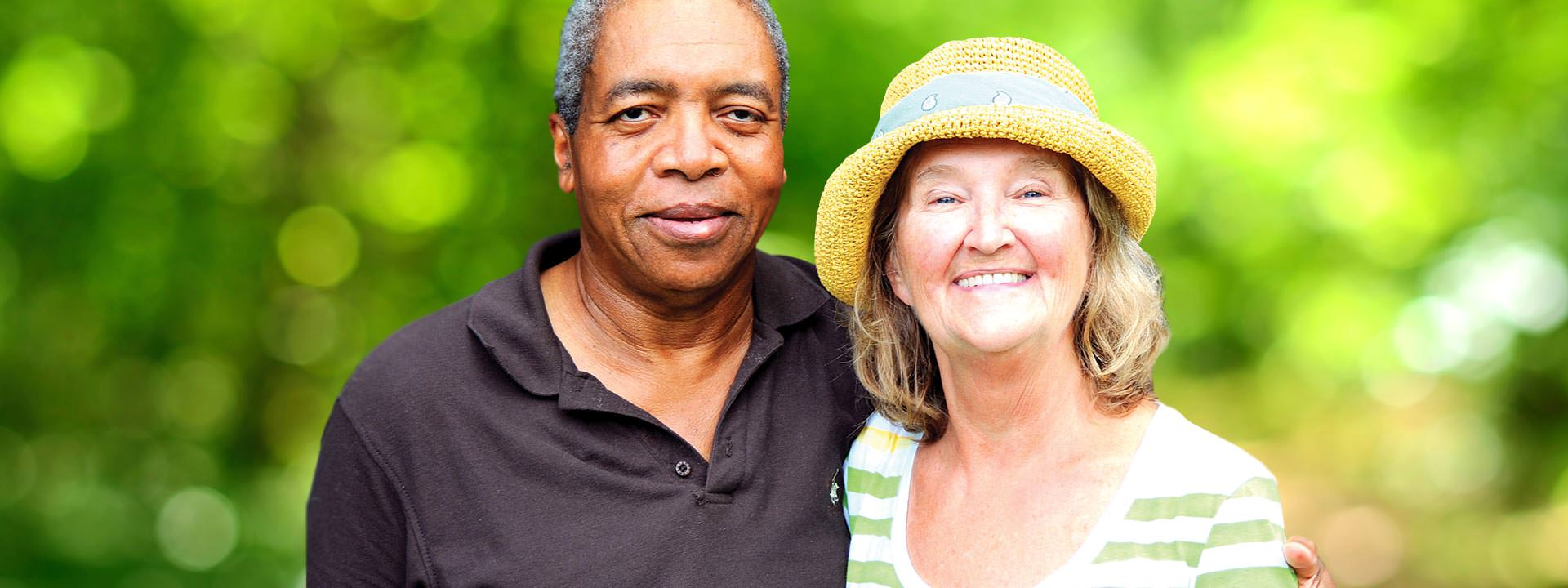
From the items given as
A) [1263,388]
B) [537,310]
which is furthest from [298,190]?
[1263,388]

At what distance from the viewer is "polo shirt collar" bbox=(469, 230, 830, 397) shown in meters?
2.17

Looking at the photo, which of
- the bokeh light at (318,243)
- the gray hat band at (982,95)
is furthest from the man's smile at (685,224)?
the bokeh light at (318,243)

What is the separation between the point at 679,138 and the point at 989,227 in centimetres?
58

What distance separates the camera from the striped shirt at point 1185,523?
1.76 m

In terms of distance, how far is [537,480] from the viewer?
210 cm

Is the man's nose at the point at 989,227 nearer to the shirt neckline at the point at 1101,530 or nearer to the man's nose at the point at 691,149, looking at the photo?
the shirt neckline at the point at 1101,530

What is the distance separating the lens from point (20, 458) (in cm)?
465

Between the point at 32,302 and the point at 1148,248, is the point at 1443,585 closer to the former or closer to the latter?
the point at 1148,248

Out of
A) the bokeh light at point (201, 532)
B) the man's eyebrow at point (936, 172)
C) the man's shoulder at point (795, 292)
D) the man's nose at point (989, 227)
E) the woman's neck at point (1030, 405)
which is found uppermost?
A: the man's eyebrow at point (936, 172)

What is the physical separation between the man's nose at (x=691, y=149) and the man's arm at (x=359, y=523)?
2.30 ft

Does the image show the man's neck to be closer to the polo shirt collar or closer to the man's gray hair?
the polo shirt collar

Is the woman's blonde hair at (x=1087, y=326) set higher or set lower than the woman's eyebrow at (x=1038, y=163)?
lower

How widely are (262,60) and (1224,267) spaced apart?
3650mm

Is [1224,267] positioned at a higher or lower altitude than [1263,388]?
higher
